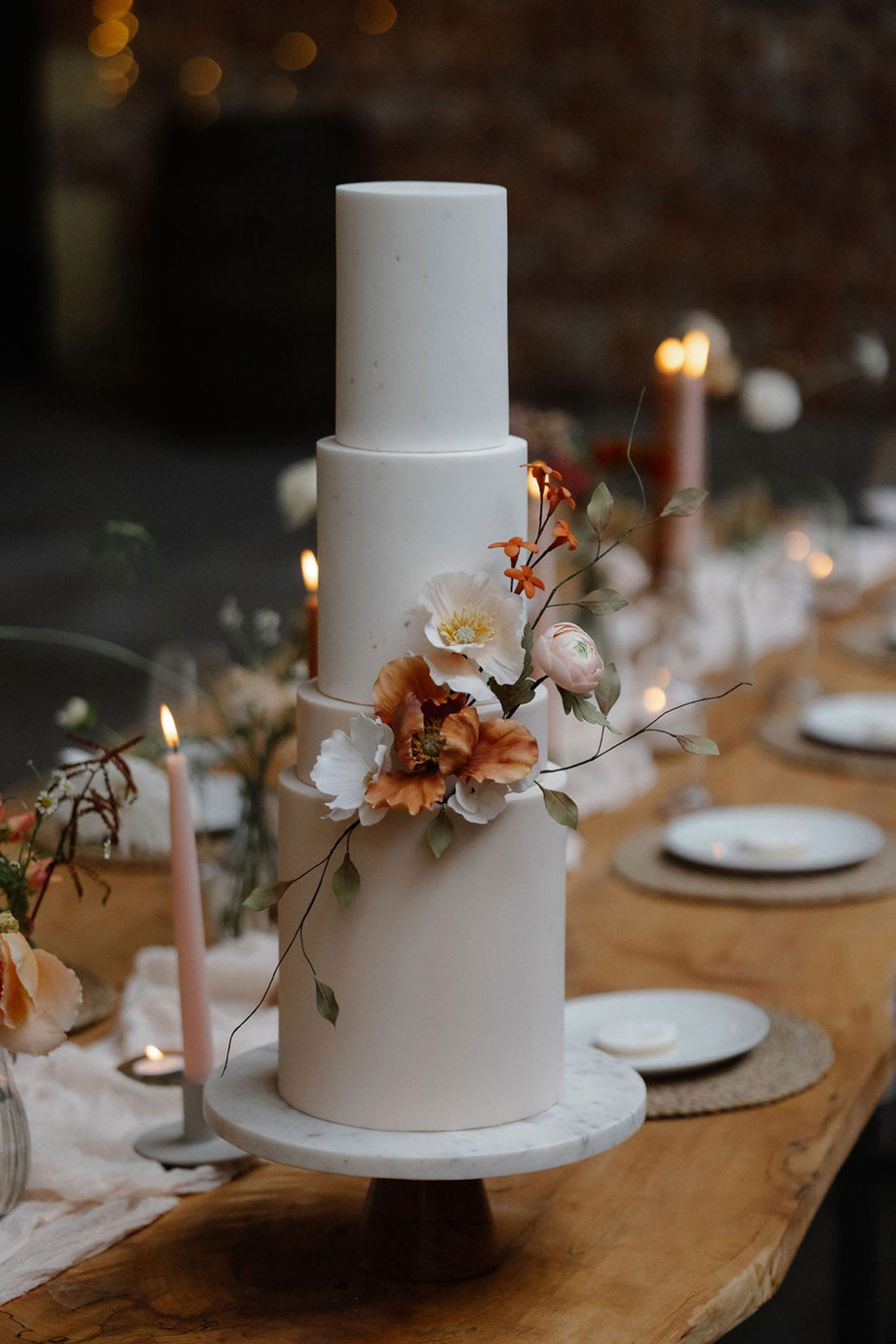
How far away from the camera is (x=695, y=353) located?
2320 mm

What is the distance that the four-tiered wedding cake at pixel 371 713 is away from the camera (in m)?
0.90

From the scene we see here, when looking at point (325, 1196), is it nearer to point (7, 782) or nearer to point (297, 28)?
point (7, 782)

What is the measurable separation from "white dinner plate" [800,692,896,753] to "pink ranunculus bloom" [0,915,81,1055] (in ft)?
4.04

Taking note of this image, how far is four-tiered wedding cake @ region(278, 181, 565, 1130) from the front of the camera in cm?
90

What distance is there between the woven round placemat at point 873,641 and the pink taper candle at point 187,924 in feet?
4.87

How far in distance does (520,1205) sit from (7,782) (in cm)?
302

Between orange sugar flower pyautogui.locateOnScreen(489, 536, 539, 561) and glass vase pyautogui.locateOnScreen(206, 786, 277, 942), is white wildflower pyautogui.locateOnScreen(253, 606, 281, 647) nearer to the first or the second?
glass vase pyautogui.locateOnScreen(206, 786, 277, 942)

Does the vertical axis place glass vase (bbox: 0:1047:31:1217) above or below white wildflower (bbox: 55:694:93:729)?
below

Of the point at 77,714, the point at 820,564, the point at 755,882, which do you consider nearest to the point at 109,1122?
the point at 77,714

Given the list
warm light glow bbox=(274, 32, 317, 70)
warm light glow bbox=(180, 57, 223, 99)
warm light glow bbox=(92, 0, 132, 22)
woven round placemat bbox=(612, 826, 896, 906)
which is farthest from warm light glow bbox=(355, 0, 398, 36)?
woven round placemat bbox=(612, 826, 896, 906)

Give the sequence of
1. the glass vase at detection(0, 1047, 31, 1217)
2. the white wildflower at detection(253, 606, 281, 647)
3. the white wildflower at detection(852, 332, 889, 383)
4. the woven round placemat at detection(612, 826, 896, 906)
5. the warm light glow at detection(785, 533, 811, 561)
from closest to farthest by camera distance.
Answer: the glass vase at detection(0, 1047, 31, 1217), the white wildflower at detection(253, 606, 281, 647), the woven round placemat at detection(612, 826, 896, 906), the warm light glow at detection(785, 533, 811, 561), the white wildflower at detection(852, 332, 889, 383)

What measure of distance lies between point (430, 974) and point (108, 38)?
24.7ft

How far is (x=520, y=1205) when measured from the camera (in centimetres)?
104

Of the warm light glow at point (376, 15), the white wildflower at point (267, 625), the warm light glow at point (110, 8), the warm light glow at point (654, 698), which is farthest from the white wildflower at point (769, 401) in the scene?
the warm light glow at point (110, 8)
